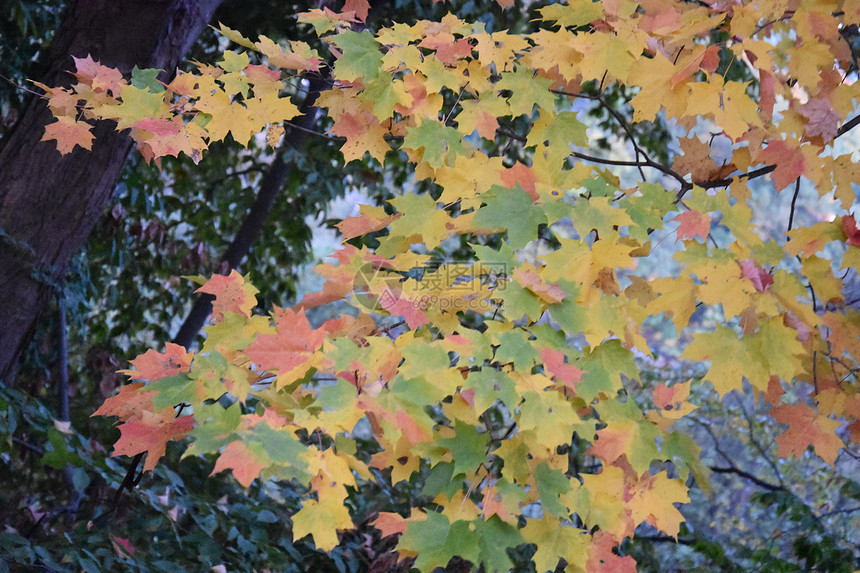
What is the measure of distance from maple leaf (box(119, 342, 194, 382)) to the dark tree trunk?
1.06m

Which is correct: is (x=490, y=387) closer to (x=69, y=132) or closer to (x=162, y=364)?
(x=162, y=364)

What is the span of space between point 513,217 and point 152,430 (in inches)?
28.5

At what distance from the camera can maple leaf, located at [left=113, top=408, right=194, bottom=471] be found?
127cm

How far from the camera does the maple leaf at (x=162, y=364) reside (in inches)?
51.2

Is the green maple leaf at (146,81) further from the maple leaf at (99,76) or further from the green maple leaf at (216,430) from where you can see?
the green maple leaf at (216,430)

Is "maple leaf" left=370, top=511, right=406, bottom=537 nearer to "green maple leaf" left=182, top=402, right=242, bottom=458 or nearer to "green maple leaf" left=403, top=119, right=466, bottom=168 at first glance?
"green maple leaf" left=182, top=402, right=242, bottom=458

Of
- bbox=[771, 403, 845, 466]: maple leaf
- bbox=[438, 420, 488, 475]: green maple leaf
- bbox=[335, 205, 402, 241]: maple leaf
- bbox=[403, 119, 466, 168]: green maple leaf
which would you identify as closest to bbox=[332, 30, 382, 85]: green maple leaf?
bbox=[403, 119, 466, 168]: green maple leaf

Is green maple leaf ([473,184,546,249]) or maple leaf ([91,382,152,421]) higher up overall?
green maple leaf ([473,184,546,249])

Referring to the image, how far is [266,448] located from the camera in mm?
1030

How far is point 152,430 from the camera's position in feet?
4.21

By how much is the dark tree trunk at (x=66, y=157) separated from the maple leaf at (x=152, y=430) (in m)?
1.13

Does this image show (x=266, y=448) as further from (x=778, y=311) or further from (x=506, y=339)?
(x=778, y=311)

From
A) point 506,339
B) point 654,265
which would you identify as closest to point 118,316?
point 506,339

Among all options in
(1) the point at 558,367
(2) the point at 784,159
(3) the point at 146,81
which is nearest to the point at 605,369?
(1) the point at 558,367
